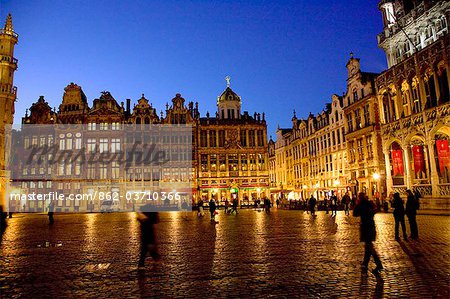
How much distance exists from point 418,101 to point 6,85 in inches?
2086

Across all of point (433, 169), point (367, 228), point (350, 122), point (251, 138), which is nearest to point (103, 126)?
point (251, 138)

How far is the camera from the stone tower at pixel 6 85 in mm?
50875

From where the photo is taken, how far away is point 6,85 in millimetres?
52594

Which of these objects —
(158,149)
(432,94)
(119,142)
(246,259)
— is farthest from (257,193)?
(246,259)

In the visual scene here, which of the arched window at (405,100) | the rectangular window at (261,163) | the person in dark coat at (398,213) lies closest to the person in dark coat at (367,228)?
the person in dark coat at (398,213)

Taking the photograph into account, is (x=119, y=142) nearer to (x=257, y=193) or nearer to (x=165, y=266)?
(x=257, y=193)

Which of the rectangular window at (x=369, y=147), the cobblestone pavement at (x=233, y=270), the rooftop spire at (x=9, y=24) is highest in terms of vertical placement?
the rooftop spire at (x=9, y=24)

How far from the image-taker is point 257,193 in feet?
221

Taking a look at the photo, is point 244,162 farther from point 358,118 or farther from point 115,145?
point 358,118

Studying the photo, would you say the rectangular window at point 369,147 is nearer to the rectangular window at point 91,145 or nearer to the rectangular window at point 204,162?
the rectangular window at point 204,162

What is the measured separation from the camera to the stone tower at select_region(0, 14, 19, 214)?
5088 centimetres

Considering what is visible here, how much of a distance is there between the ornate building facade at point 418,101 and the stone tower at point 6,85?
49010mm

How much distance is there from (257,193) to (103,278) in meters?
60.2

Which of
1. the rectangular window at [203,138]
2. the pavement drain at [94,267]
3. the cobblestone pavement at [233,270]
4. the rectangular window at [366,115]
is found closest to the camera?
the cobblestone pavement at [233,270]
